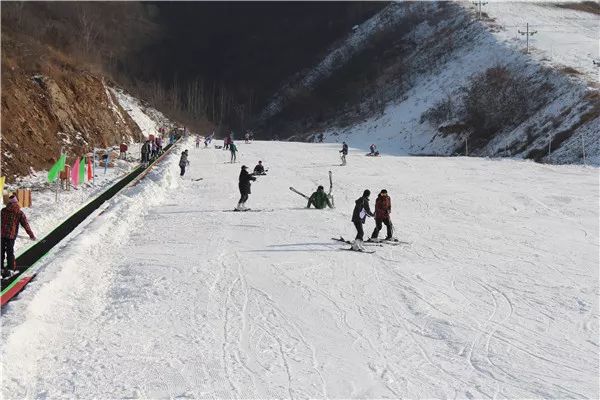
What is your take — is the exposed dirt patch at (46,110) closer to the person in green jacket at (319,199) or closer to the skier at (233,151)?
the skier at (233,151)

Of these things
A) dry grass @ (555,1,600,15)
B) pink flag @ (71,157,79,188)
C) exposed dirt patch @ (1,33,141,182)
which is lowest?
pink flag @ (71,157,79,188)

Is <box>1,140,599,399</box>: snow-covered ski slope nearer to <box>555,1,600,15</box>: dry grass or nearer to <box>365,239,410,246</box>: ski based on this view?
<box>365,239,410,246</box>: ski

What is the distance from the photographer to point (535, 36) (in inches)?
2542

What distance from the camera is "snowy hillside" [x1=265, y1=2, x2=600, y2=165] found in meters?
42.3

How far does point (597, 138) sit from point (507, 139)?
414 inches

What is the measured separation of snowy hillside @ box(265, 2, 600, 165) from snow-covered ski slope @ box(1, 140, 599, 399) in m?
22.7

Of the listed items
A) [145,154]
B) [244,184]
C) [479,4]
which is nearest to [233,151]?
[145,154]

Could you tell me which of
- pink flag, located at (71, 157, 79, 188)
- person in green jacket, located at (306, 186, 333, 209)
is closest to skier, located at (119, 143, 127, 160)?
pink flag, located at (71, 157, 79, 188)

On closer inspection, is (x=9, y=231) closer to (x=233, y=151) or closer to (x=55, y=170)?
(x=55, y=170)

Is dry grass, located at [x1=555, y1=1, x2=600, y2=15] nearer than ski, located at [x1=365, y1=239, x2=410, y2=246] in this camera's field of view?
No

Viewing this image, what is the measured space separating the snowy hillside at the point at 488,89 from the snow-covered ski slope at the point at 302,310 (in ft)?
74.4

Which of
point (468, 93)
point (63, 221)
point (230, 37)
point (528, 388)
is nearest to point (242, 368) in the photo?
point (528, 388)

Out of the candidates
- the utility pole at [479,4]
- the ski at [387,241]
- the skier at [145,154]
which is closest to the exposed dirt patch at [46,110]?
the skier at [145,154]

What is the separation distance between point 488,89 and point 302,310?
51314 millimetres
